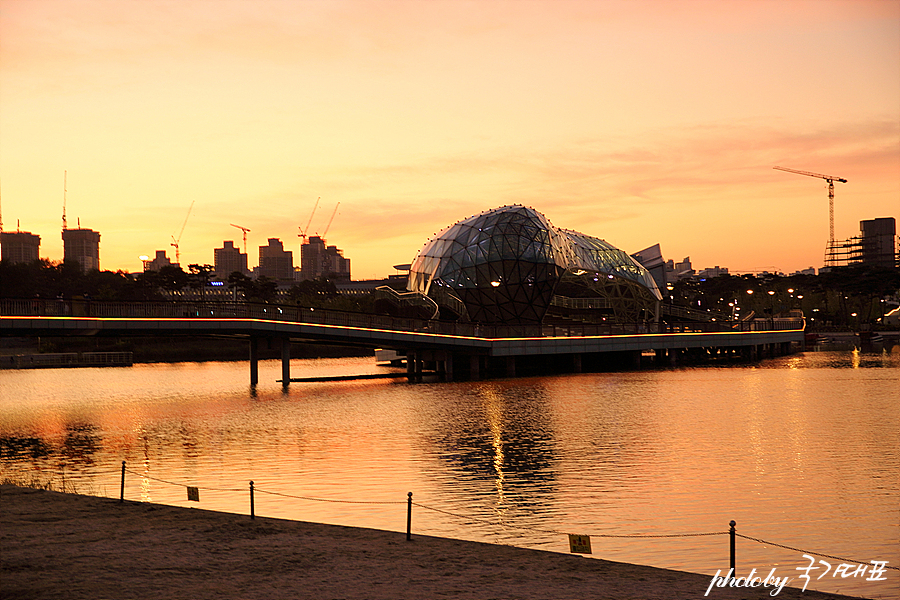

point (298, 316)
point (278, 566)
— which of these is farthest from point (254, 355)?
point (278, 566)

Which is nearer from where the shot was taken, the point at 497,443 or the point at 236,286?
the point at 497,443

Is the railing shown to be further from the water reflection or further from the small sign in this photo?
the small sign

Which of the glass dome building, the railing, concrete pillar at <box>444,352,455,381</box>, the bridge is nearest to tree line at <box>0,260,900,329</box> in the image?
the railing

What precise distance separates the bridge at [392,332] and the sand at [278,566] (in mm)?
38775

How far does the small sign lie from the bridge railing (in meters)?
46.3

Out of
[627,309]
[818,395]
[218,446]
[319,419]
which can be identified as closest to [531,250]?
[627,309]

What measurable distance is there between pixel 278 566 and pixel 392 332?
178 ft

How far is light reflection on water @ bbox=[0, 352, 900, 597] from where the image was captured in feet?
68.6

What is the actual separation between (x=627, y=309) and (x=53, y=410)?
74.2m

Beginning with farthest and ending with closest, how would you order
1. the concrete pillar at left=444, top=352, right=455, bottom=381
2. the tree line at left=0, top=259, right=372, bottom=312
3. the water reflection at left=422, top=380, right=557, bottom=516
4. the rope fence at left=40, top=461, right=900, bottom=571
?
the tree line at left=0, top=259, right=372, bottom=312, the concrete pillar at left=444, top=352, right=455, bottom=381, the water reflection at left=422, top=380, right=557, bottom=516, the rope fence at left=40, top=461, right=900, bottom=571

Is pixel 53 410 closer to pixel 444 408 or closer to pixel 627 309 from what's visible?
pixel 444 408

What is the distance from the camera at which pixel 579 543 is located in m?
15.5

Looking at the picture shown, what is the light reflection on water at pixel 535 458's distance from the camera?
20.9m

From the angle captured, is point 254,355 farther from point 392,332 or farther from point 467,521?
point 467,521
